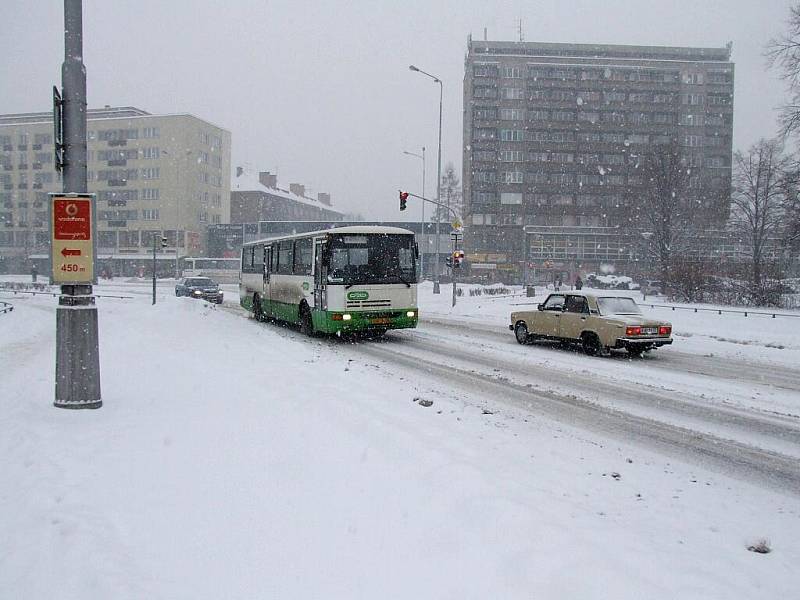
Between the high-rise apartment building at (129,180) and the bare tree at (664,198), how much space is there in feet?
215

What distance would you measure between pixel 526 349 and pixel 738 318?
14726 mm

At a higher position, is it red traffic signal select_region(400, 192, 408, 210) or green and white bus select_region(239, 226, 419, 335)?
red traffic signal select_region(400, 192, 408, 210)

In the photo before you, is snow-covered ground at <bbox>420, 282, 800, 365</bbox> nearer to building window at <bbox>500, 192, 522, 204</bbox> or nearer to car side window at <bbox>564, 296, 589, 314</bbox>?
car side window at <bbox>564, 296, 589, 314</bbox>

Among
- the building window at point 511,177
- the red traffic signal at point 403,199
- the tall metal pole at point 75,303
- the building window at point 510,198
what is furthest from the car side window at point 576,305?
the building window at point 511,177

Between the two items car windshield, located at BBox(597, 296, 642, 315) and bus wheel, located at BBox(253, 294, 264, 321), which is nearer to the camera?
car windshield, located at BBox(597, 296, 642, 315)

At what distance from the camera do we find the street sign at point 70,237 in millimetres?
7008

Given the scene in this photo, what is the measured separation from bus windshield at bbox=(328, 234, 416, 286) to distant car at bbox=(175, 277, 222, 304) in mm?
23630

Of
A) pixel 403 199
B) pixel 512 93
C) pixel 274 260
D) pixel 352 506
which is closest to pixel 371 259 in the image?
pixel 274 260

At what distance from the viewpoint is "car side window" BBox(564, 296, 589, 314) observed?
15.2 meters

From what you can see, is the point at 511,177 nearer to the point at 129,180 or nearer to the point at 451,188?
the point at 451,188

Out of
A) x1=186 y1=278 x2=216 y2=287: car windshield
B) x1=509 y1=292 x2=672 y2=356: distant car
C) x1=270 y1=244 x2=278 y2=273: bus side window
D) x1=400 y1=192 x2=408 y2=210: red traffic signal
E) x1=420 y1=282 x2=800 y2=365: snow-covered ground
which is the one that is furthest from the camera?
x1=186 y1=278 x2=216 y2=287: car windshield

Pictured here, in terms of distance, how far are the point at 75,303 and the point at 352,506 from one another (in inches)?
175

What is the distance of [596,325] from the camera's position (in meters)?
14.7

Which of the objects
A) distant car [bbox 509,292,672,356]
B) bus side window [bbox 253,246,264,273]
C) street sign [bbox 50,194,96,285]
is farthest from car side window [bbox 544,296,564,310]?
street sign [bbox 50,194,96,285]
